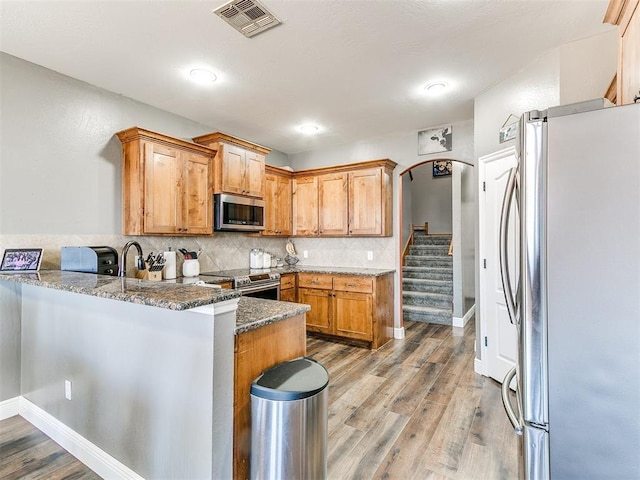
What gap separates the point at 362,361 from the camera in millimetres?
3629

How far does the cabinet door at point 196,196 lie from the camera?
3453mm

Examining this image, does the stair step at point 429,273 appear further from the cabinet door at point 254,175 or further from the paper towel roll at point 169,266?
the paper towel roll at point 169,266

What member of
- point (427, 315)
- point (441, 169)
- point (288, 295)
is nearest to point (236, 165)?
point (288, 295)

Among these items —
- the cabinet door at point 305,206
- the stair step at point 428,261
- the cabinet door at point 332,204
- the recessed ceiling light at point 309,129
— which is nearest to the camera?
the recessed ceiling light at point 309,129

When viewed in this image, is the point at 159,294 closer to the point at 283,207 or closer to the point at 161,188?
the point at 161,188

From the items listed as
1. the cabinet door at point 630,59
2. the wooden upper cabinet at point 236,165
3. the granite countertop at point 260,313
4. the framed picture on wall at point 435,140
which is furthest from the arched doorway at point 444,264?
the granite countertop at point 260,313

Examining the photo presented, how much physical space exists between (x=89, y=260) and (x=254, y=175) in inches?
86.1

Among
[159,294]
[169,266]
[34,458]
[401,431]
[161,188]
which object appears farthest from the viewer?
[169,266]

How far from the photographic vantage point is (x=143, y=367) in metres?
1.64

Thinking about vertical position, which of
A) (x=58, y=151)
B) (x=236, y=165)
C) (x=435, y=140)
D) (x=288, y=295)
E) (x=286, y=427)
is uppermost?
(x=435, y=140)

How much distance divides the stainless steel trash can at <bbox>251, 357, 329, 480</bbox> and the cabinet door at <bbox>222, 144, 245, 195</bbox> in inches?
109

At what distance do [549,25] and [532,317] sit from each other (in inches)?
85.8

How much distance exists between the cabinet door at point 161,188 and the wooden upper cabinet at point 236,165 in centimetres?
49

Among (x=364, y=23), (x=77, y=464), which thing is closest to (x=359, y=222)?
(x=364, y=23)
